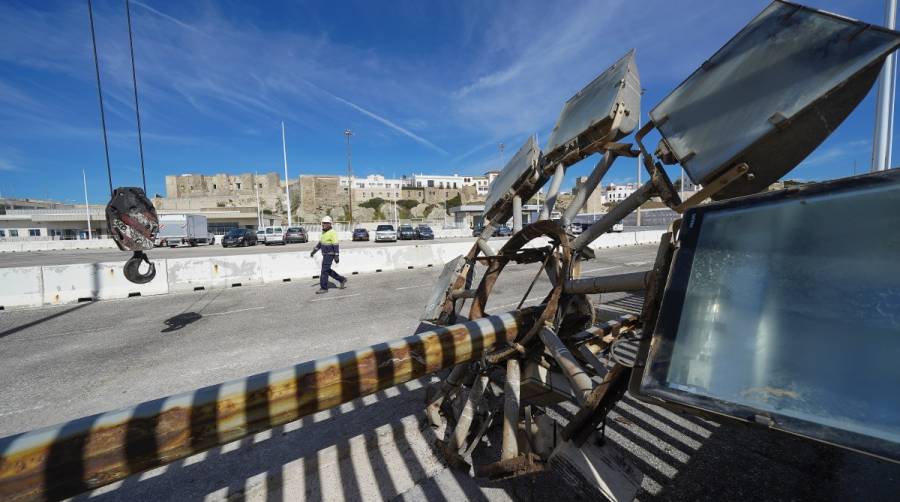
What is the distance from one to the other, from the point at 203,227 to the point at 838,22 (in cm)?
4412

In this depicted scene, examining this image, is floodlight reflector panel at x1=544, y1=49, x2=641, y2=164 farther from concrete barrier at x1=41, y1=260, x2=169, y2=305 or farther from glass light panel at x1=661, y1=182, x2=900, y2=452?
concrete barrier at x1=41, y1=260, x2=169, y2=305

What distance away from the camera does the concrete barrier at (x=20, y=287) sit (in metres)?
8.11

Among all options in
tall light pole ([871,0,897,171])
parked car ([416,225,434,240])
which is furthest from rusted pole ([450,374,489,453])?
parked car ([416,225,434,240])

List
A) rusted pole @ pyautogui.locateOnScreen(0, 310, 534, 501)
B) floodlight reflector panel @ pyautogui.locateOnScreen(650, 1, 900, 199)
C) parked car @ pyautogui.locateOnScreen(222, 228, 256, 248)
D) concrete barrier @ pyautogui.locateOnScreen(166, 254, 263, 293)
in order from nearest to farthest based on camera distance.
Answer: rusted pole @ pyautogui.locateOnScreen(0, 310, 534, 501), floodlight reflector panel @ pyautogui.locateOnScreen(650, 1, 900, 199), concrete barrier @ pyautogui.locateOnScreen(166, 254, 263, 293), parked car @ pyautogui.locateOnScreen(222, 228, 256, 248)

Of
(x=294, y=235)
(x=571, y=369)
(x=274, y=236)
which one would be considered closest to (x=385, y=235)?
(x=294, y=235)

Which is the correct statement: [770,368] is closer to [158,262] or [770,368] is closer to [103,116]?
[103,116]

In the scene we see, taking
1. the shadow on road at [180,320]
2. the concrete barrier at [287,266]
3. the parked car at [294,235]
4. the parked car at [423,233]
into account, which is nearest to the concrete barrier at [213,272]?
the concrete barrier at [287,266]

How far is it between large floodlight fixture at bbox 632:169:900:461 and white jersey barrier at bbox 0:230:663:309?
12.4 metres

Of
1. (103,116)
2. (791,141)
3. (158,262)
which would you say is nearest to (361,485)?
(791,141)

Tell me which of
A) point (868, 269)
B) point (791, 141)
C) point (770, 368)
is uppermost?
point (791, 141)

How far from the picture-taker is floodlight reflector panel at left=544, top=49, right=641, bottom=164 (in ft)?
10.2

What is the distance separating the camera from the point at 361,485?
2.48m

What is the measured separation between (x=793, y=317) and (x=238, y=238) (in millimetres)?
34896

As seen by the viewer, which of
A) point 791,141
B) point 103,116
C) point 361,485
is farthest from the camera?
point 103,116
